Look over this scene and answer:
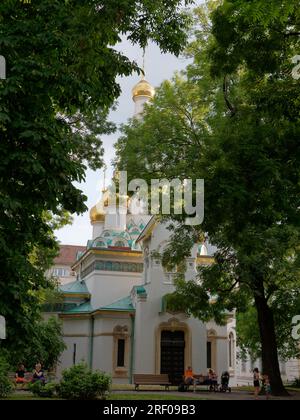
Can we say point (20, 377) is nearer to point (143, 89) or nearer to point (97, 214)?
point (97, 214)

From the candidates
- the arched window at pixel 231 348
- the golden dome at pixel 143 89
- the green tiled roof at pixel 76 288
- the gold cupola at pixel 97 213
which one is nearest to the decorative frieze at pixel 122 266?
the green tiled roof at pixel 76 288

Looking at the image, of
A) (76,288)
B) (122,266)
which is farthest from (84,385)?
(76,288)

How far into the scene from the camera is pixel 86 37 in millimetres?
9219

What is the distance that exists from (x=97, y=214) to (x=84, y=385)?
84.2ft

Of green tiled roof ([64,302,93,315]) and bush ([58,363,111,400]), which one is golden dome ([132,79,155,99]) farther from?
bush ([58,363,111,400])

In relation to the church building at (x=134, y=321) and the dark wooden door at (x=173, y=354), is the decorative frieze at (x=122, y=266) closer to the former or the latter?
the church building at (x=134, y=321)

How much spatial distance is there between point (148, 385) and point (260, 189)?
55.7 feet

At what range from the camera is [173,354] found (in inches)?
1151

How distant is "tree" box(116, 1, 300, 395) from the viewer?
11.9 m

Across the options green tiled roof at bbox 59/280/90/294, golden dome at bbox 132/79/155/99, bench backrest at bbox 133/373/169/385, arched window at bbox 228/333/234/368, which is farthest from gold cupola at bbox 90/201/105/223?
bench backrest at bbox 133/373/169/385

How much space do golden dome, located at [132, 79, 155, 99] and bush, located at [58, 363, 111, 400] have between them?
90.8 feet

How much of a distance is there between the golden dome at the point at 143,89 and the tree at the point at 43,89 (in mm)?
30291
